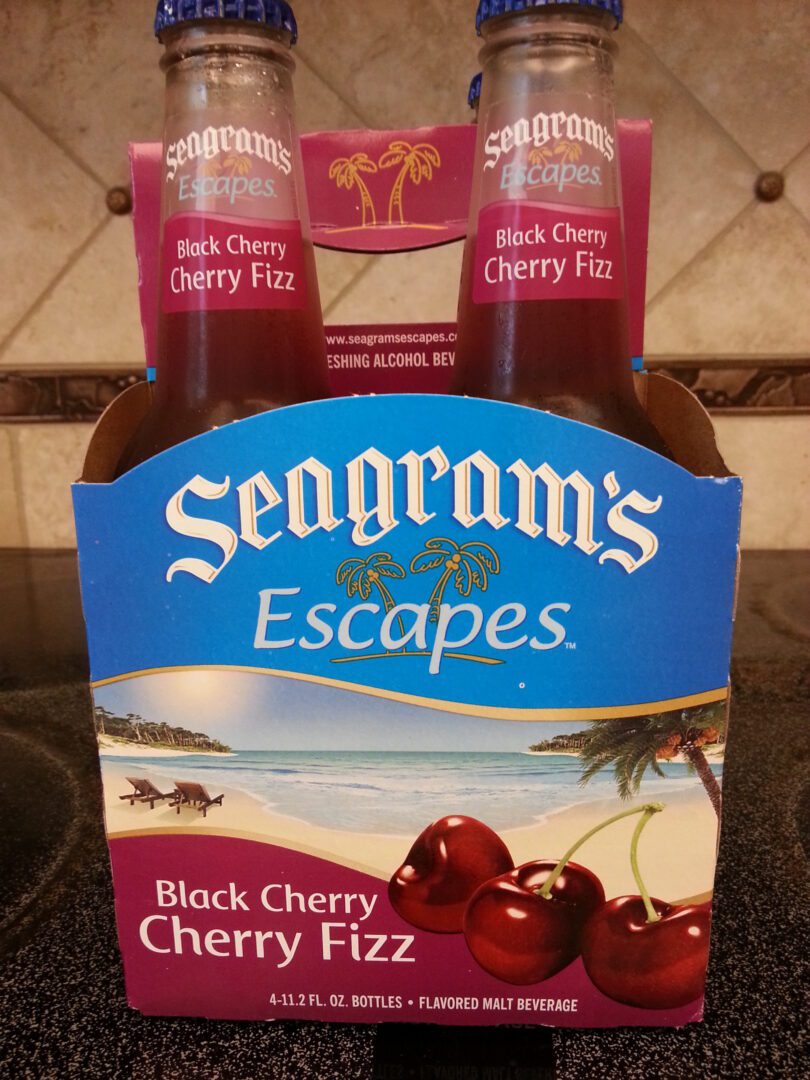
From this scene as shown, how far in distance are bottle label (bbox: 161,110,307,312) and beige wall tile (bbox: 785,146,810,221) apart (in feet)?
3.07

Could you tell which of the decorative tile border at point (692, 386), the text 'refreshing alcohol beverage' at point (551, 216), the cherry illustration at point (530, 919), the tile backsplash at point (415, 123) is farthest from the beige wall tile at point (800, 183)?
the cherry illustration at point (530, 919)

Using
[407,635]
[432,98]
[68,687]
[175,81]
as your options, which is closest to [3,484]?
[68,687]

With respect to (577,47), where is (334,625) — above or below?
below

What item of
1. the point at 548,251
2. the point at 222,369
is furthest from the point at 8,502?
the point at 548,251

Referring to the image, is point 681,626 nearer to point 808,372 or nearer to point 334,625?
point 334,625

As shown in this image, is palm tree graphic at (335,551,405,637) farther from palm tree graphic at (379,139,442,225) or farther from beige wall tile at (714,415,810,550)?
beige wall tile at (714,415,810,550)

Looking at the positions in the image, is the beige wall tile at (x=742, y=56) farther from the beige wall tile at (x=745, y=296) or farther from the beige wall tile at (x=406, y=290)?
the beige wall tile at (x=406, y=290)

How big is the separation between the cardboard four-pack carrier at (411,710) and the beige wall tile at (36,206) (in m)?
0.90

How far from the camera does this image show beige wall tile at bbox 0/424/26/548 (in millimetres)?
1277

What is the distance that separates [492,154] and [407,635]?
25 centimetres

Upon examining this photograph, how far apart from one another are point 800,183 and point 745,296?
15 centimetres

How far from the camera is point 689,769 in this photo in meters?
0.39

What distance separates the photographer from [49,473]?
1.29 meters

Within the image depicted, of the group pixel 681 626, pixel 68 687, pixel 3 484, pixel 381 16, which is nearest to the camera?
pixel 681 626
